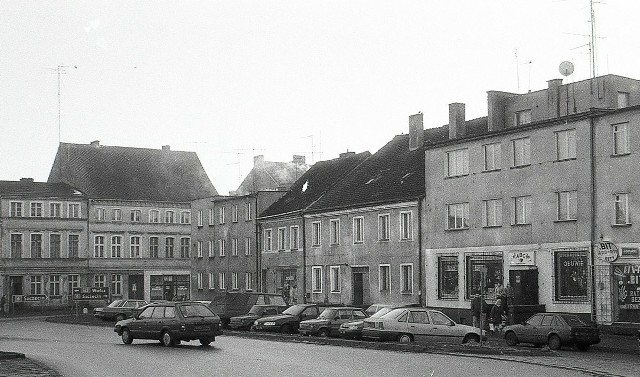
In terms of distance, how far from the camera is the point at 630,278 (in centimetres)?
3725

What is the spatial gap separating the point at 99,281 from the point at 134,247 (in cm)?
477

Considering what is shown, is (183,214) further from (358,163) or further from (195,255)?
(358,163)

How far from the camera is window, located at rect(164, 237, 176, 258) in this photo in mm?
92875

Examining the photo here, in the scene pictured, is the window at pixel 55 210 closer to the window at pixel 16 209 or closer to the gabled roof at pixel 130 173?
the window at pixel 16 209

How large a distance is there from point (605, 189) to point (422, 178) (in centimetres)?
1303

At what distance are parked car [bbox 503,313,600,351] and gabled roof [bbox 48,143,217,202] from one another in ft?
203

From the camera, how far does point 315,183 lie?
210 ft

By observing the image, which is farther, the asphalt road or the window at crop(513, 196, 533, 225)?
the window at crop(513, 196, 533, 225)

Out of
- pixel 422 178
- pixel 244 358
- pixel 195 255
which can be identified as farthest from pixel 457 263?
pixel 195 255

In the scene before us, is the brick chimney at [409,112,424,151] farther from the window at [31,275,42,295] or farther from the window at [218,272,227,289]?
the window at [31,275,42,295]

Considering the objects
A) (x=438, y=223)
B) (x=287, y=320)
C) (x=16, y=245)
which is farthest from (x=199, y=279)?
(x=287, y=320)

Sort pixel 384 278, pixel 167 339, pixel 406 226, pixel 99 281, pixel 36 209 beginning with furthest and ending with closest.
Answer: pixel 99 281 < pixel 36 209 < pixel 384 278 < pixel 406 226 < pixel 167 339

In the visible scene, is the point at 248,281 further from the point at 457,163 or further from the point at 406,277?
the point at 457,163

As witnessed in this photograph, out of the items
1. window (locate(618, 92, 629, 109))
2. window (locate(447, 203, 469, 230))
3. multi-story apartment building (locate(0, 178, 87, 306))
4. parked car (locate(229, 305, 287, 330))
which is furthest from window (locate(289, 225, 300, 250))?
multi-story apartment building (locate(0, 178, 87, 306))
